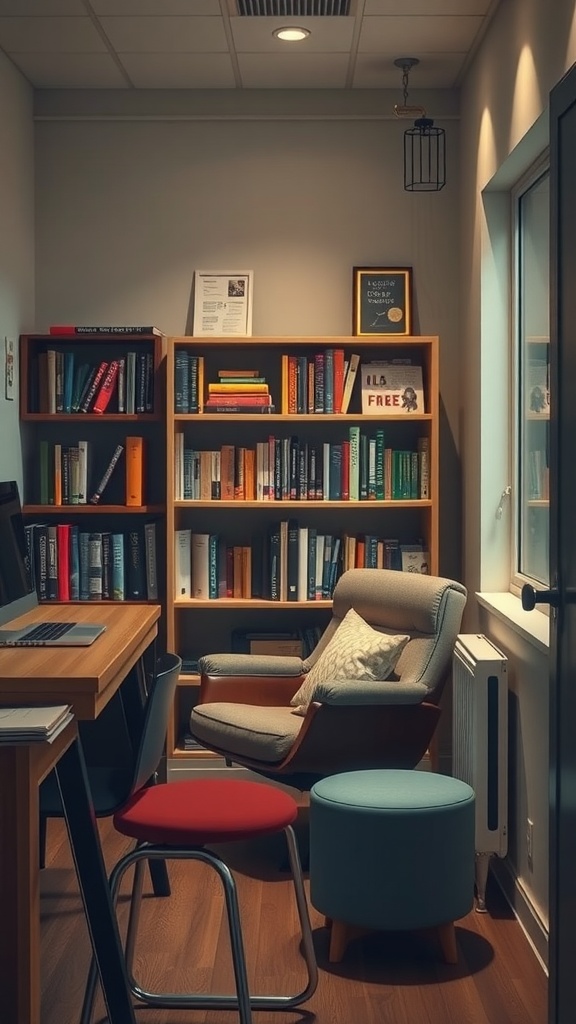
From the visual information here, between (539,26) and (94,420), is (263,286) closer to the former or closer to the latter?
(94,420)

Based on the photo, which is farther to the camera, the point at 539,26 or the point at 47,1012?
the point at 539,26

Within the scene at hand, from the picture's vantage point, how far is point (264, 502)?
15.3 feet

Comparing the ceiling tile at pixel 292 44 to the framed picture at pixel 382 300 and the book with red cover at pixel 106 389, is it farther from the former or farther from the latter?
the book with red cover at pixel 106 389

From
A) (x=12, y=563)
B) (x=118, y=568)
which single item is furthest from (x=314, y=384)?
(x=12, y=563)

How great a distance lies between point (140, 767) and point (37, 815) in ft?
1.53

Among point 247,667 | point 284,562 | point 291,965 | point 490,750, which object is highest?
point 284,562

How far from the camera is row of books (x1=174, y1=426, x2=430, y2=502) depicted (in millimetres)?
4688

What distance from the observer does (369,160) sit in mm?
4906

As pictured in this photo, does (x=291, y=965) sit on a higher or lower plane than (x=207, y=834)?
lower

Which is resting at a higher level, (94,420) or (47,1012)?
(94,420)

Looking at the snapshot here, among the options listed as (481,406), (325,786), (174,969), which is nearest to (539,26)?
(481,406)

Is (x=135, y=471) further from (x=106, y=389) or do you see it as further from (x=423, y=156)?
(x=423, y=156)

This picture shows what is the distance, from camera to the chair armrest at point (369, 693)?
3664 mm

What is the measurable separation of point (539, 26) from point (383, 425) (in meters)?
1.96
